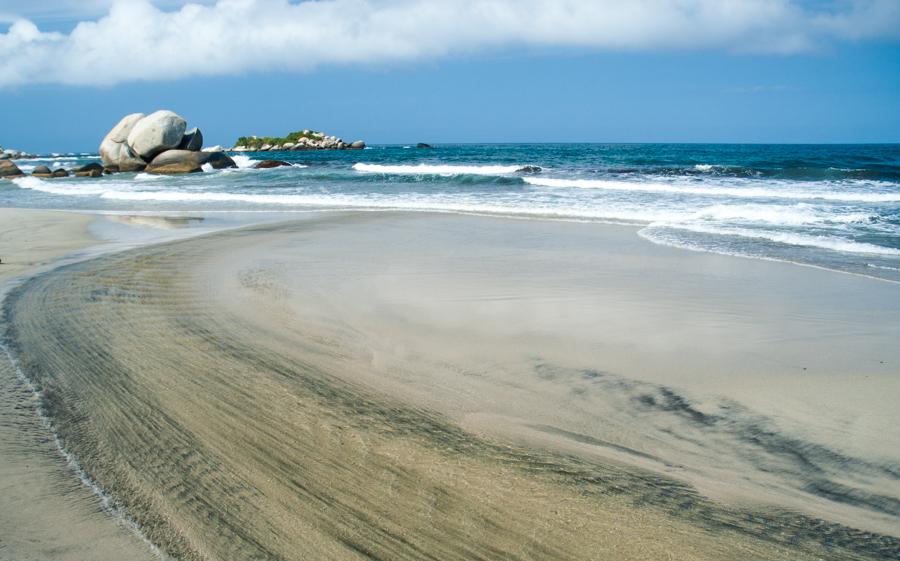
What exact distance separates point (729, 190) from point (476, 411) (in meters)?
19.3

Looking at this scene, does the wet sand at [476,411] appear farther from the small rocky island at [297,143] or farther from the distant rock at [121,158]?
the small rocky island at [297,143]

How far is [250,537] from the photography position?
2.25 meters

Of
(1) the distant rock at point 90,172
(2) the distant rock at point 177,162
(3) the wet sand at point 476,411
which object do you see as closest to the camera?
(3) the wet sand at point 476,411

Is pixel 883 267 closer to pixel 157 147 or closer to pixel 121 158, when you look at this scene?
pixel 157 147

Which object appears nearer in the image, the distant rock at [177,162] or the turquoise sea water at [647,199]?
the turquoise sea water at [647,199]

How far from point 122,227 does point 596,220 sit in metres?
9.65

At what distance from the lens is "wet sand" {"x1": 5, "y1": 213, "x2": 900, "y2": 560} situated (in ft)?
7.72

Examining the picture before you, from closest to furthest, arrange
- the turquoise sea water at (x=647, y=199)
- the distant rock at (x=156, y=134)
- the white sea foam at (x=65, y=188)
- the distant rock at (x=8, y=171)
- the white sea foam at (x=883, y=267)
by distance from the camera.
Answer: the white sea foam at (x=883, y=267), the turquoise sea water at (x=647, y=199), the white sea foam at (x=65, y=188), the distant rock at (x=8, y=171), the distant rock at (x=156, y=134)

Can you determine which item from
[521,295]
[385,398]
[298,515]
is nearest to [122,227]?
[521,295]

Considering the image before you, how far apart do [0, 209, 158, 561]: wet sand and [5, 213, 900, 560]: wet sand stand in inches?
4.4

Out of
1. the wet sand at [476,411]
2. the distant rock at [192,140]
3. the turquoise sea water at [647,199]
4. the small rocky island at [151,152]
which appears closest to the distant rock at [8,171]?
the small rocky island at [151,152]

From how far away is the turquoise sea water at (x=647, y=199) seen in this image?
999 centimetres

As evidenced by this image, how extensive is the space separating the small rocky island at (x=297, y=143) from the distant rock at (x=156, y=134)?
146 feet

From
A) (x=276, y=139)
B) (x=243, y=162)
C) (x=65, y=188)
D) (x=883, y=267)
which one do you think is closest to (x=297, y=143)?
(x=276, y=139)
